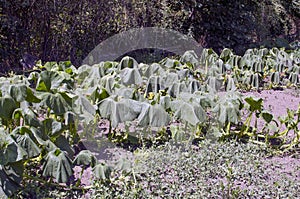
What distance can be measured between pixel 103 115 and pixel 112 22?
4.18m

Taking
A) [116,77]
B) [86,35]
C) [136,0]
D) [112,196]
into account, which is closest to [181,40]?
[136,0]

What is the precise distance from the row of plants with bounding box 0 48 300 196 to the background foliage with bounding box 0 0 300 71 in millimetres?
2188

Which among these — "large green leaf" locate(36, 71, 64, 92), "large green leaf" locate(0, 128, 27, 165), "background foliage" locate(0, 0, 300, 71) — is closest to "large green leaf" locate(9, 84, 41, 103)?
"large green leaf" locate(36, 71, 64, 92)

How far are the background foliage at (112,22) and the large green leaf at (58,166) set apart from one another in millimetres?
3764

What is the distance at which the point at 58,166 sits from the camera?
2715mm

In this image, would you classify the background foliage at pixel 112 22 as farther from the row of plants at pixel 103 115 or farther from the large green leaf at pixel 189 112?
the large green leaf at pixel 189 112

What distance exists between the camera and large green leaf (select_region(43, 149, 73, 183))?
107 inches

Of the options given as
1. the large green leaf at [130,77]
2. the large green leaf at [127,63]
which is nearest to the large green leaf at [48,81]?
the large green leaf at [130,77]

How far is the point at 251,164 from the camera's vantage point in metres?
3.48

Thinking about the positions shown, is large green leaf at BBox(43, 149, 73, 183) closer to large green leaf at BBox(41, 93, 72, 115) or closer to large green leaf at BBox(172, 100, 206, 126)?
large green leaf at BBox(41, 93, 72, 115)

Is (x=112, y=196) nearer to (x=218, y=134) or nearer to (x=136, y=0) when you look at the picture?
(x=218, y=134)

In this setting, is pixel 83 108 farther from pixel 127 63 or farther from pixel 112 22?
pixel 112 22

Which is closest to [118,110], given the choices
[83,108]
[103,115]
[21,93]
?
[103,115]

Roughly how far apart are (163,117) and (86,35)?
13.1 ft
